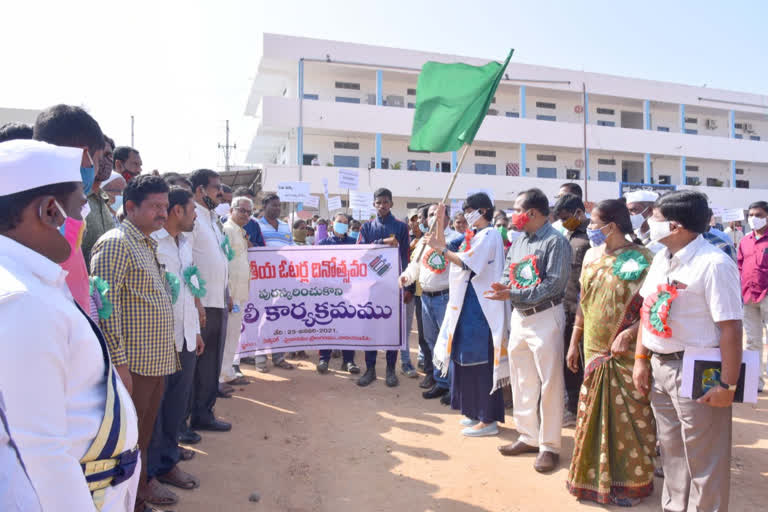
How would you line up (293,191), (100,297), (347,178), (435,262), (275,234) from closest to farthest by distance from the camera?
(100,297), (435,262), (275,234), (293,191), (347,178)

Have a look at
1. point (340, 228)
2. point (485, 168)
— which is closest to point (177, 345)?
point (340, 228)

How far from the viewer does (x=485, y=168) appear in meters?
30.6

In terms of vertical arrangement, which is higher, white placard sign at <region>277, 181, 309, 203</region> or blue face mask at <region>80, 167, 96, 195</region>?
white placard sign at <region>277, 181, 309, 203</region>

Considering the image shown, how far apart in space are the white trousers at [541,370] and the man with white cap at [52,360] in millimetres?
3038

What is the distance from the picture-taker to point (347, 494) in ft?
11.9

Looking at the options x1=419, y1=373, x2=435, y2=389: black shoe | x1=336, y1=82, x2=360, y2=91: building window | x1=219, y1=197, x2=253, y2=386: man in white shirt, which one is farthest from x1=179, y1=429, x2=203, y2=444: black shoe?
x1=336, y1=82, x2=360, y2=91: building window

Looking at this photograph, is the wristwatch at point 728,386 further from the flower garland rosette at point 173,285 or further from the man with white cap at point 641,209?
the flower garland rosette at point 173,285

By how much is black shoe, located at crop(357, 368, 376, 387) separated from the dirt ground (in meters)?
0.35

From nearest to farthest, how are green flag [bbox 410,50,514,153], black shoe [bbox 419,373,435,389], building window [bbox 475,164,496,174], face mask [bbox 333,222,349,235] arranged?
1. green flag [bbox 410,50,514,153]
2. black shoe [bbox 419,373,435,389]
3. face mask [bbox 333,222,349,235]
4. building window [bbox 475,164,496,174]

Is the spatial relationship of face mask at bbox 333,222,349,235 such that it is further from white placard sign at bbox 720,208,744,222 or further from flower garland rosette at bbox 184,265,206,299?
white placard sign at bbox 720,208,744,222

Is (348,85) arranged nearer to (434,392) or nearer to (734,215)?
(734,215)

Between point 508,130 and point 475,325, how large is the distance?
2607cm

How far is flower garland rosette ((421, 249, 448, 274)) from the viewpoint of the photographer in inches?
222

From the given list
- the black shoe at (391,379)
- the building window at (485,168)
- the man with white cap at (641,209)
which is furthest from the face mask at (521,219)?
the building window at (485,168)
